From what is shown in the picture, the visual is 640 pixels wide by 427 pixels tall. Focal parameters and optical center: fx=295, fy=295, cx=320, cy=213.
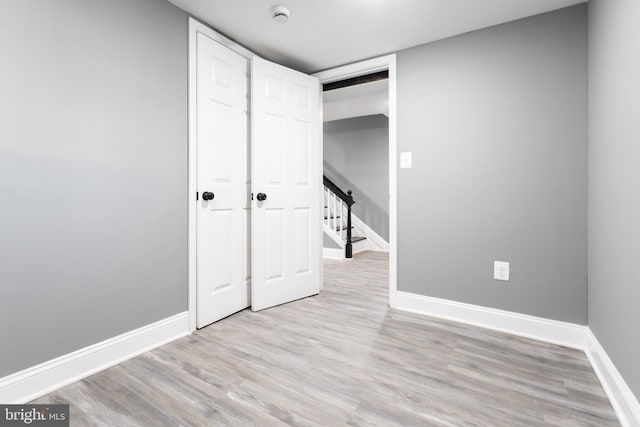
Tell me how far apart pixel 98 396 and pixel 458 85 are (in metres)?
2.84

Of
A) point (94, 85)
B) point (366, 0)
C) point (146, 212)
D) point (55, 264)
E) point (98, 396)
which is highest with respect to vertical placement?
point (366, 0)

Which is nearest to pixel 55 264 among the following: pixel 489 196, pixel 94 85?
pixel 94 85

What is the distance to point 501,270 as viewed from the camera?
207 cm

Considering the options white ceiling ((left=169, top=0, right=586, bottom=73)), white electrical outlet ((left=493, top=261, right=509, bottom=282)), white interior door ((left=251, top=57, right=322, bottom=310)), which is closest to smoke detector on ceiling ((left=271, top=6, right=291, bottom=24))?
white ceiling ((left=169, top=0, right=586, bottom=73))

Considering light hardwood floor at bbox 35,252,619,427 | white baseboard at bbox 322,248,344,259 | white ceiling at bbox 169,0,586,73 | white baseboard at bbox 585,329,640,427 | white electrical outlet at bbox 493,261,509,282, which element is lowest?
light hardwood floor at bbox 35,252,619,427

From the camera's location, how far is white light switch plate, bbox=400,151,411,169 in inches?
94.8

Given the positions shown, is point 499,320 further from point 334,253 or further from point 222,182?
point 334,253

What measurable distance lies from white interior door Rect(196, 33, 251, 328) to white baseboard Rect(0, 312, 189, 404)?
0.23 meters

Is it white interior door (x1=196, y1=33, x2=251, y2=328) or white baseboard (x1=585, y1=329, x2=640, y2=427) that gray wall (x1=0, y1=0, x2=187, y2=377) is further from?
white baseboard (x1=585, y1=329, x2=640, y2=427)

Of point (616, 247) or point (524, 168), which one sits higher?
point (524, 168)

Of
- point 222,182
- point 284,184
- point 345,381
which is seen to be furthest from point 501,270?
point 222,182

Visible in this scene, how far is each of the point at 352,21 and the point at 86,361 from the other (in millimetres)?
2569

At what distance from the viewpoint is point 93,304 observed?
1527mm

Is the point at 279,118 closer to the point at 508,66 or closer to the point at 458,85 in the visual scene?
the point at 458,85
